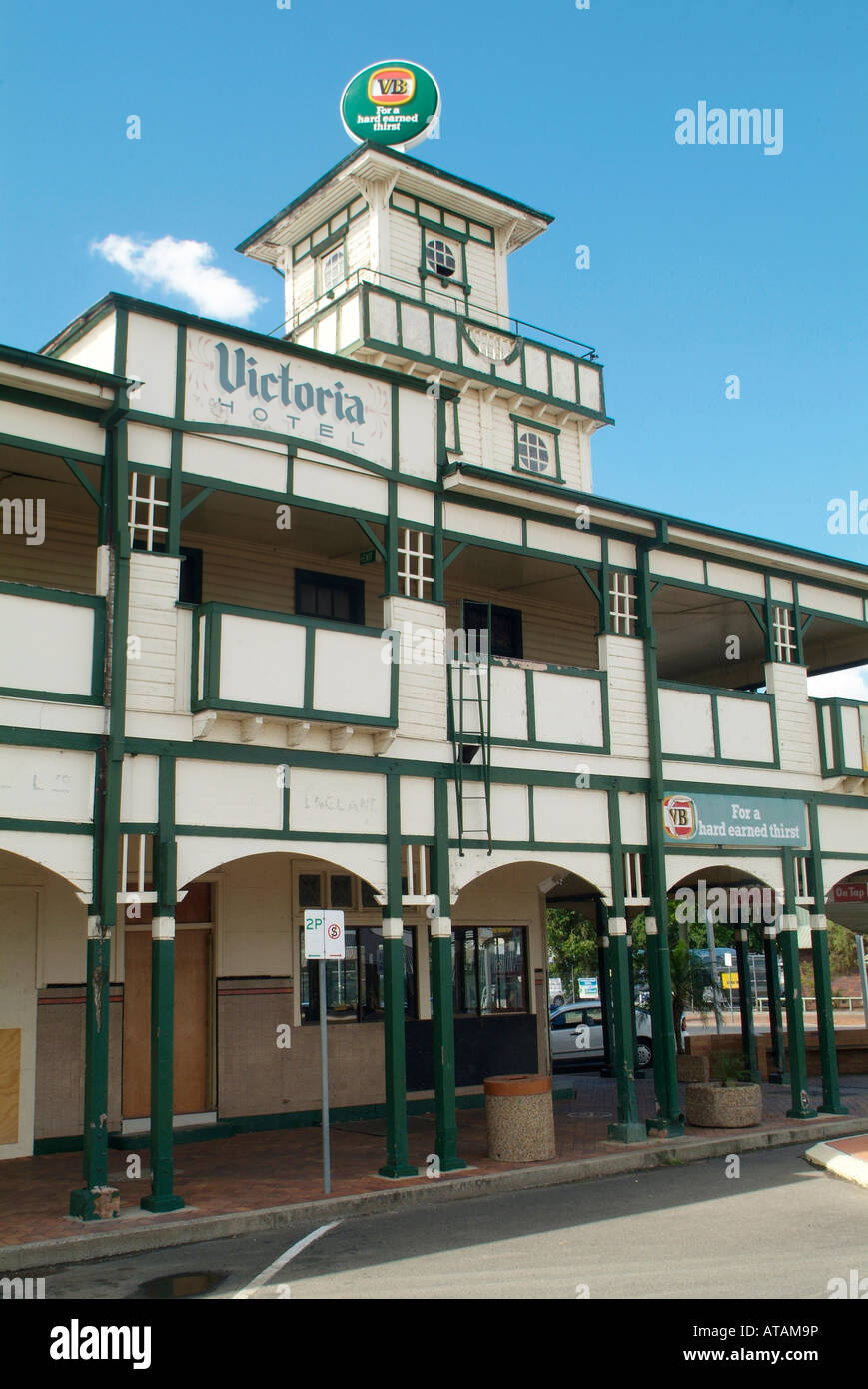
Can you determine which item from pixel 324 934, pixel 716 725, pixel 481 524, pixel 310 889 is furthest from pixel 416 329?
pixel 324 934

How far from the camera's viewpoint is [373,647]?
12.5 m

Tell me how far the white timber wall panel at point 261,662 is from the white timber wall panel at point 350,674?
0.25 m

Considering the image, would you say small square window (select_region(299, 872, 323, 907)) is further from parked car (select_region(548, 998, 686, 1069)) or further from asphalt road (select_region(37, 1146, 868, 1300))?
parked car (select_region(548, 998, 686, 1069))

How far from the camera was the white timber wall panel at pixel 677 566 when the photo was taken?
1588 cm

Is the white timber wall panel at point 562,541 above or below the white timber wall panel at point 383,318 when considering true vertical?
below

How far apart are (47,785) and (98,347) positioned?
14.4 feet

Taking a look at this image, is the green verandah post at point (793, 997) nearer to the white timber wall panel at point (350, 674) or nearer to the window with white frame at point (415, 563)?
the window with white frame at point (415, 563)

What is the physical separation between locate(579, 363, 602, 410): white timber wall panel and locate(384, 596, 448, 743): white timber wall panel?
9.30 metres

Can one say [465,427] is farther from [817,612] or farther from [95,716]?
[95,716]

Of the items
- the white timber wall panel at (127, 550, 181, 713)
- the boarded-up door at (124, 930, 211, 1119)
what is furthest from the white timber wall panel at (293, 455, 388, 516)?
the boarded-up door at (124, 930, 211, 1119)

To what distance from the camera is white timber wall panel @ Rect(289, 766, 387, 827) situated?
1195 centimetres

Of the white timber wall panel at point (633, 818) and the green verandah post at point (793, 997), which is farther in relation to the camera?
the green verandah post at point (793, 997)

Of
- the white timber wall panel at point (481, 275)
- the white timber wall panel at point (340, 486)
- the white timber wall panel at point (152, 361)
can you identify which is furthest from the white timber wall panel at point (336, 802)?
the white timber wall panel at point (481, 275)

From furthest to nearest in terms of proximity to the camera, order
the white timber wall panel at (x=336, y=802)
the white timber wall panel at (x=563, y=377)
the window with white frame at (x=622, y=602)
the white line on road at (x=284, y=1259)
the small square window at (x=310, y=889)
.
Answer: the white timber wall panel at (x=563, y=377)
the small square window at (x=310, y=889)
the window with white frame at (x=622, y=602)
the white timber wall panel at (x=336, y=802)
the white line on road at (x=284, y=1259)
